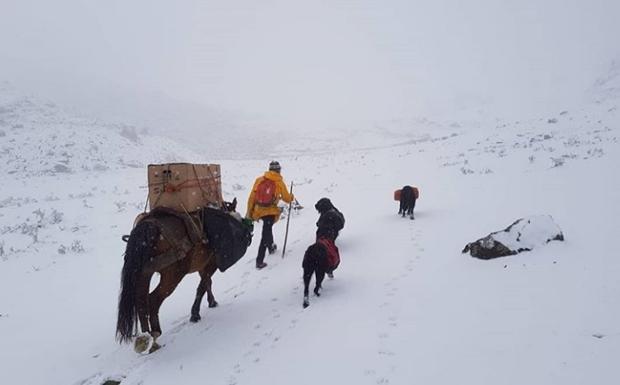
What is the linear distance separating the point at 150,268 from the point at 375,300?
9.99 ft

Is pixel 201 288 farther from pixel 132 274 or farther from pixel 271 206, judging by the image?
pixel 271 206

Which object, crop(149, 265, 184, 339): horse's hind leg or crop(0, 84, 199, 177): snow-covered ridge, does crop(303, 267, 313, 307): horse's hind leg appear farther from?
crop(0, 84, 199, 177): snow-covered ridge

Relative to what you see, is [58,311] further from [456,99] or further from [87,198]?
[456,99]

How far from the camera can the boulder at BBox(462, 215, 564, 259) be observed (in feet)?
19.1

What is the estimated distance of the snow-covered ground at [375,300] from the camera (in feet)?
12.1

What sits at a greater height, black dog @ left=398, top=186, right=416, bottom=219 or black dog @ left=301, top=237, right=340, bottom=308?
black dog @ left=398, top=186, right=416, bottom=219

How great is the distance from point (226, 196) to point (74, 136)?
22.7 m

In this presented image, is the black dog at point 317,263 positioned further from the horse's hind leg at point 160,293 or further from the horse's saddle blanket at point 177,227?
the horse's hind leg at point 160,293

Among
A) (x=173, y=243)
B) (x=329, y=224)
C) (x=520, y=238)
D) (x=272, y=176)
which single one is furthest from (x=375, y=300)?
(x=272, y=176)

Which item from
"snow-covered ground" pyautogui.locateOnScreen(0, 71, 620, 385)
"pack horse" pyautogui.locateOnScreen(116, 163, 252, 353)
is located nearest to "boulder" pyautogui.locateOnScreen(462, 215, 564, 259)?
"snow-covered ground" pyautogui.locateOnScreen(0, 71, 620, 385)

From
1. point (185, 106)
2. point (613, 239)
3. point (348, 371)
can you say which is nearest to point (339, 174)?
point (613, 239)

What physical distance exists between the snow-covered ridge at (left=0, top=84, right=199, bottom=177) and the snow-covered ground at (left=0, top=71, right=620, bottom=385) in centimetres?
1370

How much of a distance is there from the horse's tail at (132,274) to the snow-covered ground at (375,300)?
548 millimetres

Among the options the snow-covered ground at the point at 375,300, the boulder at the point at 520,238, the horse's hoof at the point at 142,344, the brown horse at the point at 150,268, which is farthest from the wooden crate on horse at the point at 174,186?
the boulder at the point at 520,238
